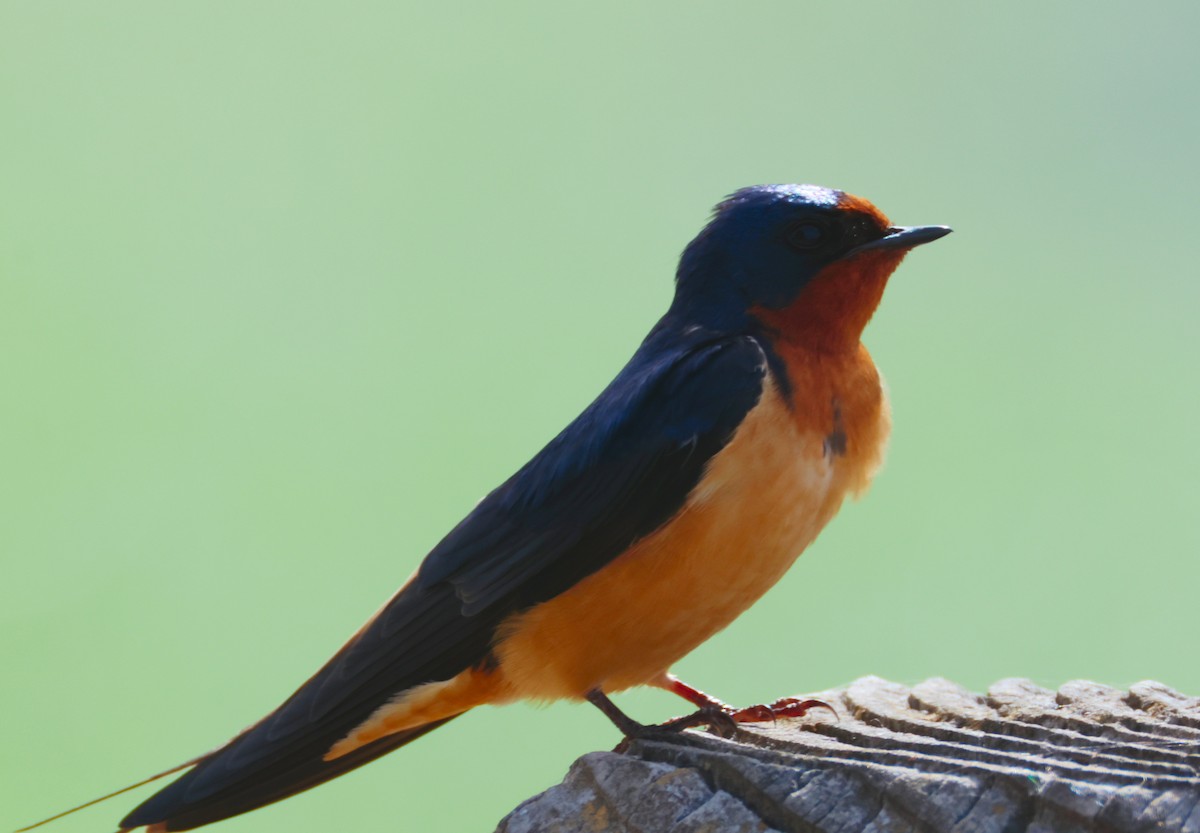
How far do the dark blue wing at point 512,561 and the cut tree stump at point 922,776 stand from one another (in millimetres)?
530

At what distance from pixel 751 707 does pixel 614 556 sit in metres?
0.35

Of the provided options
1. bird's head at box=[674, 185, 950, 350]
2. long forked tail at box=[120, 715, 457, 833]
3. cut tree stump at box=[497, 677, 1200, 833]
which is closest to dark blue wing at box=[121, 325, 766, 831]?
long forked tail at box=[120, 715, 457, 833]

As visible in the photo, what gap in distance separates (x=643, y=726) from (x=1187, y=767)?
0.97m

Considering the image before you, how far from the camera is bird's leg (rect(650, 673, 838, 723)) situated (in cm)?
225

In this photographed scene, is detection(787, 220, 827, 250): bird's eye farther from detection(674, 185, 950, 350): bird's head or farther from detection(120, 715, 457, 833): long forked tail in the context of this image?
detection(120, 715, 457, 833): long forked tail

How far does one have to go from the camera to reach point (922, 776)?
1461 mm

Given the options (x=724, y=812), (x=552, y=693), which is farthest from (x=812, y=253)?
(x=724, y=812)

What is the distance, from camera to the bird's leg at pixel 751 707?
7.38 ft

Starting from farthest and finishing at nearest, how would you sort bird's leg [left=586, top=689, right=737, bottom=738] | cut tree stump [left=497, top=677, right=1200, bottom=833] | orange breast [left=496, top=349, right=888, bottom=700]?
orange breast [left=496, top=349, right=888, bottom=700]
bird's leg [left=586, top=689, right=737, bottom=738]
cut tree stump [left=497, top=677, right=1200, bottom=833]

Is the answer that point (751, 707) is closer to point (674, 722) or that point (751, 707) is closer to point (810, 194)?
point (674, 722)

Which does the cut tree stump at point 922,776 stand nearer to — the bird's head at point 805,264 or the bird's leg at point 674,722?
the bird's leg at point 674,722

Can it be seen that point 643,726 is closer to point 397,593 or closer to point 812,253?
point 397,593

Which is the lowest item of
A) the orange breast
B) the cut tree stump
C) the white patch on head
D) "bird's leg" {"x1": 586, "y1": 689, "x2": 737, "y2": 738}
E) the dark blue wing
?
the cut tree stump

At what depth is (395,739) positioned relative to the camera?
2.60m
